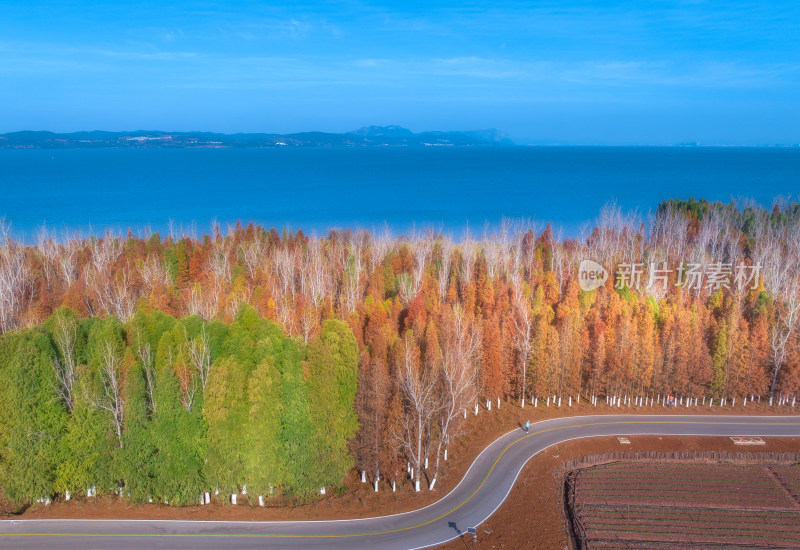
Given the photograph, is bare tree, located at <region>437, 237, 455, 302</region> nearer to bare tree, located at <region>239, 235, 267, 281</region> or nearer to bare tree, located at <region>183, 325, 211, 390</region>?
bare tree, located at <region>239, 235, 267, 281</region>

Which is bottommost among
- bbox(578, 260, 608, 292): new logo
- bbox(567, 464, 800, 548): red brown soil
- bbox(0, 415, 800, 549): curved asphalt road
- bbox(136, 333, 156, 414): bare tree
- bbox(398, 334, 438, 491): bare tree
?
bbox(0, 415, 800, 549): curved asphalt road

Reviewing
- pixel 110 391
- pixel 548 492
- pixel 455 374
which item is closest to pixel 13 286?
pixel 110 391

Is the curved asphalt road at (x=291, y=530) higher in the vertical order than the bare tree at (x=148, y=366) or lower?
lower

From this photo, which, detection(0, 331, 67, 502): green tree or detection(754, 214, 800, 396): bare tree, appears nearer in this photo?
detection(0, 331, 67, 502): green tree

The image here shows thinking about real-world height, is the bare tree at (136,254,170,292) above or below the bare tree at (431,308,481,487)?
above

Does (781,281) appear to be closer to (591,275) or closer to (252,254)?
(591,275)

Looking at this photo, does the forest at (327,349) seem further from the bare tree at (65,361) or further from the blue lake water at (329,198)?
the blue lake water at (329,198)

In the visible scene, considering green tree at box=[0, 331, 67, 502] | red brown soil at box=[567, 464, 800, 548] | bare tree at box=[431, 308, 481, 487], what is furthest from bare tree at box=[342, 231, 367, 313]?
red brown soil at box=[567, 464, 800, 548]

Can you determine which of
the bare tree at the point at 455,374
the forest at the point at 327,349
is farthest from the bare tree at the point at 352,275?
the bare tree at the point at 455,374

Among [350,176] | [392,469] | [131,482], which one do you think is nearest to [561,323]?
[392,469]
